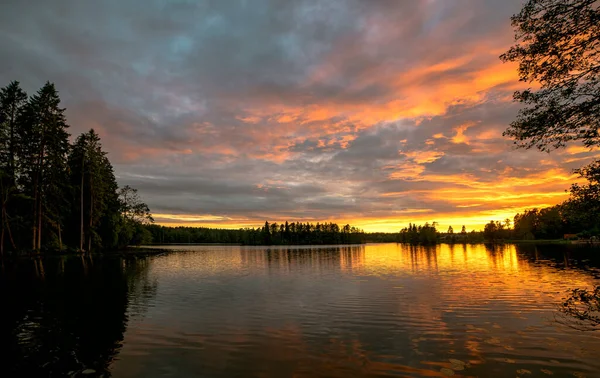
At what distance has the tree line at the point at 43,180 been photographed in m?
52.3

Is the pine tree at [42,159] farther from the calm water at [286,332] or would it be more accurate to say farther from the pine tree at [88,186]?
the calm water at [286,332]

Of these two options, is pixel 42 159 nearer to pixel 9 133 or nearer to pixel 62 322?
pixel 9 133

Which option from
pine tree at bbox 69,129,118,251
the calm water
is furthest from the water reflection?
pine tree at bbox 69,129,118,251

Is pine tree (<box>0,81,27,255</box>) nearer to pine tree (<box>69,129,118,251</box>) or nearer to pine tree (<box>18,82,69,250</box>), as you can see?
pine tree (<box>18,82,69,250</box>)

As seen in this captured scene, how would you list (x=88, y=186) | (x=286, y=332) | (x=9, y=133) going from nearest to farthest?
(x=286, y=332), (x=9, y=133), (x=88, y=186)

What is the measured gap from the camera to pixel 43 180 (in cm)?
5797

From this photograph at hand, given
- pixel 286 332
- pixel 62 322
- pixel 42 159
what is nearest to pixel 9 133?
pixel 42 159

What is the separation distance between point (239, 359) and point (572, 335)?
49.5 ft

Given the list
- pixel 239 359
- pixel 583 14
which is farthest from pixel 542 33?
pixel 239 359

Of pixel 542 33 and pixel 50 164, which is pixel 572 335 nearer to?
pixel 542 33

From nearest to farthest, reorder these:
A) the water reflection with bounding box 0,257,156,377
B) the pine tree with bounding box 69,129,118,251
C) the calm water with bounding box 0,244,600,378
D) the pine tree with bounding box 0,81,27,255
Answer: the calm water with bounding box 0,244,600,378 → the water reflection with bounding box 0,257,156,377 → the pine tree with bounding box 0,81,27,255 → the pine tree with bounding box 69,129,118,251

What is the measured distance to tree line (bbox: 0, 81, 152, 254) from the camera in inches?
2061

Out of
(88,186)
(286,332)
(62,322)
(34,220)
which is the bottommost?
(286,332)

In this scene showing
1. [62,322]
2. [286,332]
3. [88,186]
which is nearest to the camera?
[286,332]
